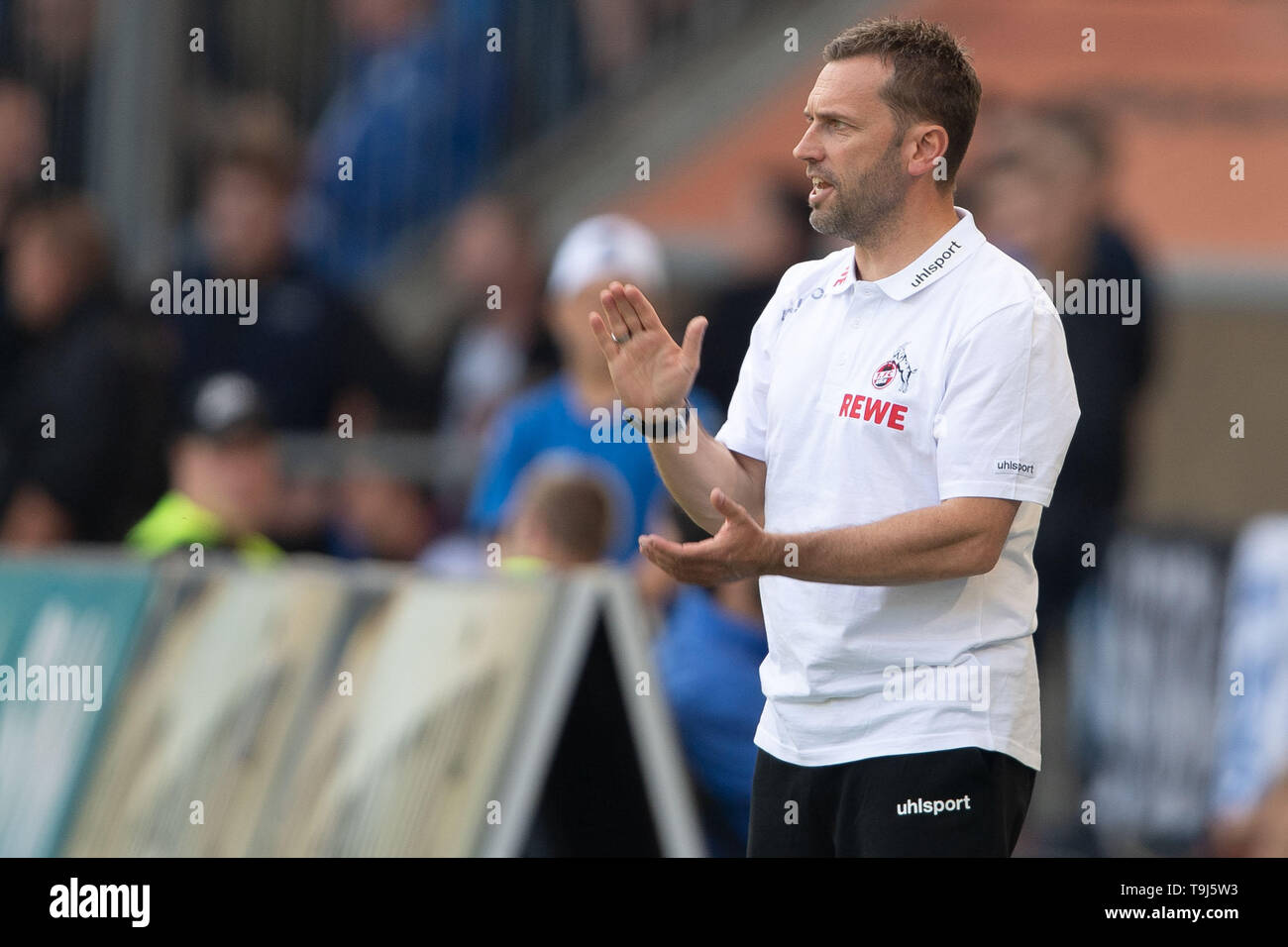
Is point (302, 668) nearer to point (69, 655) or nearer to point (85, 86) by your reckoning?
point (69, 655)

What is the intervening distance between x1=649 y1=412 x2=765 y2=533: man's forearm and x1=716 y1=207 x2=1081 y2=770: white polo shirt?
14cm

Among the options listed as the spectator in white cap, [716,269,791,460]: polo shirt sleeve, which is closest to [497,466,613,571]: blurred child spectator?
the spectator in white cap

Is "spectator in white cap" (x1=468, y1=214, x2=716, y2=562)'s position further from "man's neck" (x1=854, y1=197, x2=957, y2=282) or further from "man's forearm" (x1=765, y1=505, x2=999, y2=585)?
"man's forearm" (x1=765, y1=505, x2=999, y2=585)

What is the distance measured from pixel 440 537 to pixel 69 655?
287cm

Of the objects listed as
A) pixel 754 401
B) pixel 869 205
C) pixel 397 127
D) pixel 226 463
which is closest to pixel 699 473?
pixel 754 401

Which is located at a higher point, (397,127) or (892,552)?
(397,127)

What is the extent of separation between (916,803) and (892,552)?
1.69 feet

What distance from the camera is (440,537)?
10.3 meters

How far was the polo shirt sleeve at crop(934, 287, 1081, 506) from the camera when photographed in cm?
414

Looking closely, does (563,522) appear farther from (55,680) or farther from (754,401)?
(754,401)

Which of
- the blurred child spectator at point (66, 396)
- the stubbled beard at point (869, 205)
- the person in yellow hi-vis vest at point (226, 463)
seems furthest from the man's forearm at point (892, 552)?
the blurred child spectator at point (66, 396)

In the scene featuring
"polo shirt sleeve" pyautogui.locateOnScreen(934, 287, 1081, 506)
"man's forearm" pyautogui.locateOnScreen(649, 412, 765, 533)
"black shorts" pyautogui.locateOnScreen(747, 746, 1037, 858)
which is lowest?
"black shorts" pyautogui.locateOnScreen(747, 746, 1037, 858)

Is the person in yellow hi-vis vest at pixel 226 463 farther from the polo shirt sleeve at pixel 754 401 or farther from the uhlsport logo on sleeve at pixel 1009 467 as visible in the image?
the uhlsport logo on sleeve at pixel 1009 467

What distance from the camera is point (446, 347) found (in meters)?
11.0
